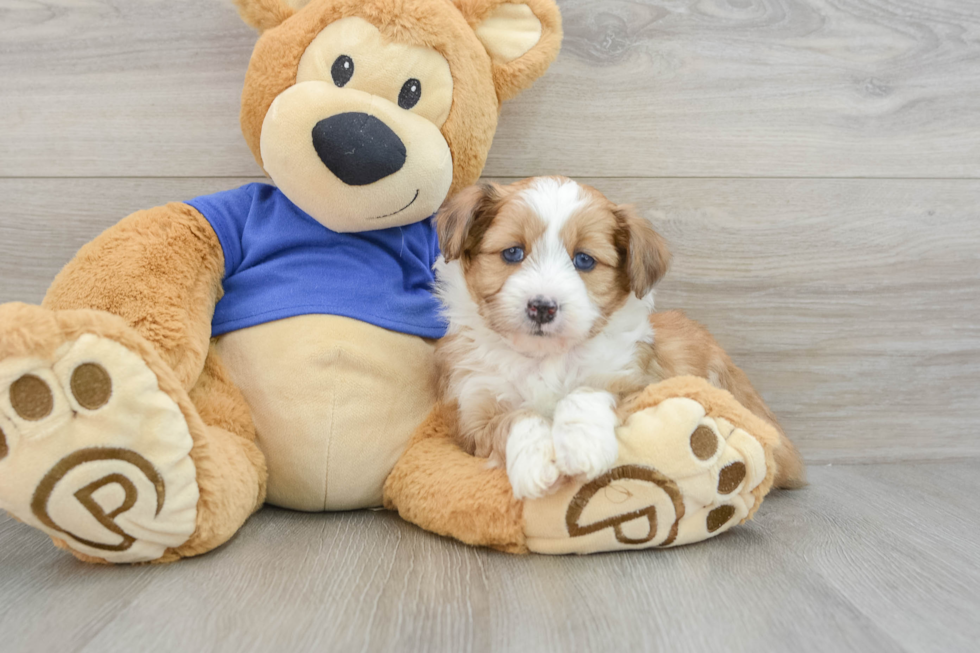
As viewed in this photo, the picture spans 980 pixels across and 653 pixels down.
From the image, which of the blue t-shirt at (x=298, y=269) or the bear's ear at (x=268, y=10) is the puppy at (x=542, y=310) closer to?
the blue t-shirt at (x=298, y=269)

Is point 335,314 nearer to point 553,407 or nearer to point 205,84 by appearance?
point 553,407

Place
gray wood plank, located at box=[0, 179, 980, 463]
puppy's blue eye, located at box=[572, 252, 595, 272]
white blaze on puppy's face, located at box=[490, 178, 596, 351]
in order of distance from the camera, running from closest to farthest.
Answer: white blaze on puppy's face, located at box=[490, 178, 596, 351], puppy's blue eye, located at box=[572, 252, 595, 272], gray wood plank, located at box=[0, 179, 980, 463]

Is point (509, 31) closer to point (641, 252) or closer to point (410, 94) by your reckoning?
point (410, 94)

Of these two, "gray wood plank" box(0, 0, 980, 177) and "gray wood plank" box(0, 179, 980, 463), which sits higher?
"gray wood plank" box(0, 0, 980, 177)

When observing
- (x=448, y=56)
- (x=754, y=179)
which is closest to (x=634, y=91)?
(x=754, y=179)

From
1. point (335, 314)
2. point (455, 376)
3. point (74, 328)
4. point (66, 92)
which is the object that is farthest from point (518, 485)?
point (66, 92)

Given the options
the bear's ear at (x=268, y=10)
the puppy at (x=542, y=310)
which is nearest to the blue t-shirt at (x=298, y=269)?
the puppy at (x=542, y=310)

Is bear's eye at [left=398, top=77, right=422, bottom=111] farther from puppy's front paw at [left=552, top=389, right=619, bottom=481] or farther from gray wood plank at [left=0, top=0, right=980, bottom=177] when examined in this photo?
puppy's front paw at [left=552, top=389, right=619, bottom=481]

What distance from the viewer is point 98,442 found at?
3.79 ft

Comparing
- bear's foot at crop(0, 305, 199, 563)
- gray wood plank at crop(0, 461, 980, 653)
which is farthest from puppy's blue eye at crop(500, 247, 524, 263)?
bear's foot at crop(0, 305, 199, 563)

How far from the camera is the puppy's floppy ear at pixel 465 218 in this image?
4.89ft

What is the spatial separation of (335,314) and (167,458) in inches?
19.1

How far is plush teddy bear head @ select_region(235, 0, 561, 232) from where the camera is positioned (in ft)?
4.76

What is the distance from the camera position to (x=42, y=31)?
1.90 m
